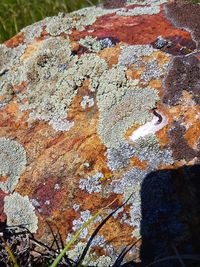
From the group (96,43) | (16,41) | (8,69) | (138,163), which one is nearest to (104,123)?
(138,163)

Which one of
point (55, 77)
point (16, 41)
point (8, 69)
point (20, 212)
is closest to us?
point (20, 212)

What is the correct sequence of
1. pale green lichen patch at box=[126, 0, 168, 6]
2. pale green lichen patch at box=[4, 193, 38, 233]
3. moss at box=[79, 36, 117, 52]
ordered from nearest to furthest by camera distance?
pale green lichen patch at box=[4, 193, 38, 233] → moss at box=[79, 36, 117, 52] → pale green lichen patch at box=[126, 0, 168, 6]

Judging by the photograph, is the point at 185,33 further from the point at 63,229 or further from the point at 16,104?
the point at 63,229

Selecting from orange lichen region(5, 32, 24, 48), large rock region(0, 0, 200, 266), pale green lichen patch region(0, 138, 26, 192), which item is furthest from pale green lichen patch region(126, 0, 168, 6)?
pale green lichen patch region(0, 138, 26, 192)

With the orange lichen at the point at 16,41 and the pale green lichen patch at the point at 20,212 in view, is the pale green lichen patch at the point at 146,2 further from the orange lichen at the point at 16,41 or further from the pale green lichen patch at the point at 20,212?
the pale green lichen patch at the point at 20,212

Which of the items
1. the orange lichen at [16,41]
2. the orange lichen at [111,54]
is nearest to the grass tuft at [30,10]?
the orange lichen at [16,41]

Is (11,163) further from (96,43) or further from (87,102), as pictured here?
(96,43)

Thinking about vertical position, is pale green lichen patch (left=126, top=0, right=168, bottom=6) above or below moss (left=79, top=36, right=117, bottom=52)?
below

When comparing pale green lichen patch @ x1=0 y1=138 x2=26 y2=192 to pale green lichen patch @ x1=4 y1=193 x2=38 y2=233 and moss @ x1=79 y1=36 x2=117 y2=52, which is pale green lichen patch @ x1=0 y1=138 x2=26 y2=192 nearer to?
pale green lichen patch @ x1=4 y1=193 x2=38 y2=233
